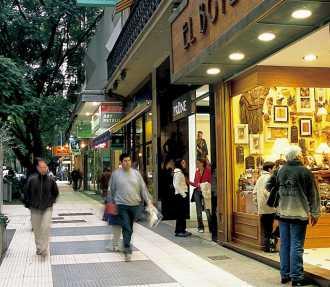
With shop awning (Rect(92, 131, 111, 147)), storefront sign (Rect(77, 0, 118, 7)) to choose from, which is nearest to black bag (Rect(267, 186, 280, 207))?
storefront sign (Rect(77, 0, 118, 7))

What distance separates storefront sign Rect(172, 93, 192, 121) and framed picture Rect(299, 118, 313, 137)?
3453mm

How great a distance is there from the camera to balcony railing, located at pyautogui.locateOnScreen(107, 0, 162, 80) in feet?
42.1

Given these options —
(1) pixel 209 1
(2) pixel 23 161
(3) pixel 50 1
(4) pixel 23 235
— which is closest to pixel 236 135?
(1) pixel 209 1

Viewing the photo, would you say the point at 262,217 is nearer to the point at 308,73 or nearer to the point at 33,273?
the point at 308,73

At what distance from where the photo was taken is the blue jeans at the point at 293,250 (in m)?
6.64

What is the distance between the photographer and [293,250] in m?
6.65

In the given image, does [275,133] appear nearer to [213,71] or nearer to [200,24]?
[213,71]

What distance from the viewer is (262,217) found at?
898 cm

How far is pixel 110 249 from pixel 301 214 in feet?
14.1

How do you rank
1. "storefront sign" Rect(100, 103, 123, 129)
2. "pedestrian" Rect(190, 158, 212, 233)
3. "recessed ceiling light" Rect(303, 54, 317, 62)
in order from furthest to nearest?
"storefront sign" Rect(100, 103, 123, 129) → "pedestrian" Rect(190, 158, 212, 233) → "recessed ceiling light" Rect(303, 54, 317, 62)

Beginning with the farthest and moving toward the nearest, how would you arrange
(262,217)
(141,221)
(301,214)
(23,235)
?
(141,221) → (23,235) → (262,217) → (301,214)

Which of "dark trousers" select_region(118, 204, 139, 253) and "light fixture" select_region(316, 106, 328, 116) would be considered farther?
"light fixture" select_region(316, 106, 328, 116)

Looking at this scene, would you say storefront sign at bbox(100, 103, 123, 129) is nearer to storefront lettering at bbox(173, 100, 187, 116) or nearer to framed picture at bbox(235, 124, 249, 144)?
storefront lettering at bbox(173, 100, 187, 116)

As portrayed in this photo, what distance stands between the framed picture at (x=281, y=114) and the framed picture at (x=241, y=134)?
0.56 meters
